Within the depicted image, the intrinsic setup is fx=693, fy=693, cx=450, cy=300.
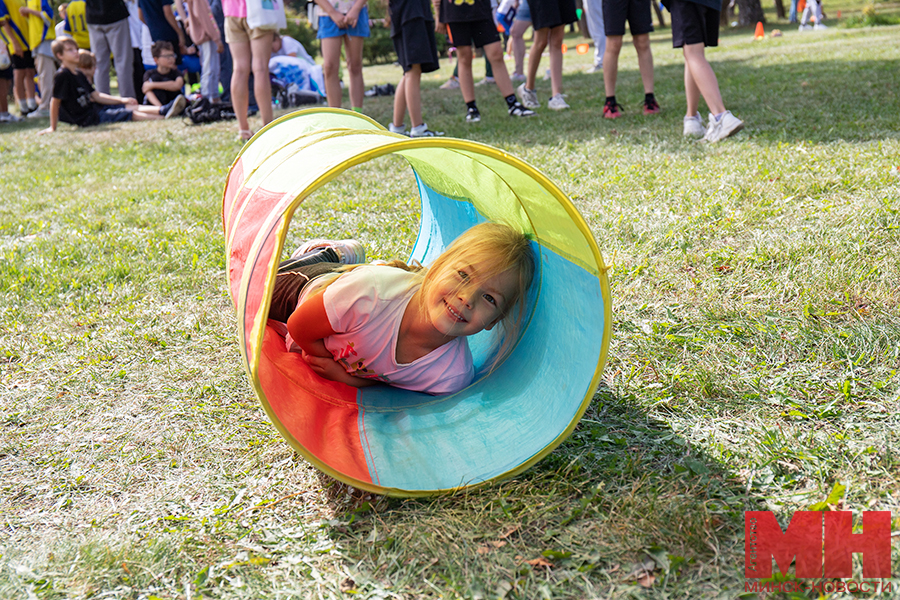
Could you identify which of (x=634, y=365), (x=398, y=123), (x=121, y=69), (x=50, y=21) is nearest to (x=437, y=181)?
(x=634, y=365)

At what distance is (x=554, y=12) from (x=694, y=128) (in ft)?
8.13

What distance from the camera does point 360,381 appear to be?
2.59 m

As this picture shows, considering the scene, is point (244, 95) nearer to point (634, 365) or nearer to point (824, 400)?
point (634, 365)

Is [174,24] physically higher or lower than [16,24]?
lower

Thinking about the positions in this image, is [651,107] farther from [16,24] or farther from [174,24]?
[16,24]

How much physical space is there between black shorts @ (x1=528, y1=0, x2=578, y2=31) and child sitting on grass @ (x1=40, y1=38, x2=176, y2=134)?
6169 millimetres

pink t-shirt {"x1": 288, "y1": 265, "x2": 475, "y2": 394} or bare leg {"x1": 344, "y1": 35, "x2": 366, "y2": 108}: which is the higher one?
bare leg {"x1": 344, "y1": 35, "x2": 366, "y2": 108}

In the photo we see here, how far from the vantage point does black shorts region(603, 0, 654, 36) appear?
6477 millimetres

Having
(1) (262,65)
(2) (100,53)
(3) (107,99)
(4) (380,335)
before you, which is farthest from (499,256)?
(2) (100,53)

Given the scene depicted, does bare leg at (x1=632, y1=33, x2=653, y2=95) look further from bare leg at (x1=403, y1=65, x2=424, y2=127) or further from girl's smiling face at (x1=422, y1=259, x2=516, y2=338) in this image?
girl's smiling face at (x1=422, y1=259, x2=516, y2=338)

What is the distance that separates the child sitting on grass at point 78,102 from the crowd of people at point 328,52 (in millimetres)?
17

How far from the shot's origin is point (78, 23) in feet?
37.3

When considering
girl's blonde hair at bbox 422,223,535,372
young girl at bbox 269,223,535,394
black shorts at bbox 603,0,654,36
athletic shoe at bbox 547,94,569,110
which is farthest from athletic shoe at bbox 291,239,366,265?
athletic shoe at bbox 547,94,569,110

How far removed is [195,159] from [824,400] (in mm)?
6163
